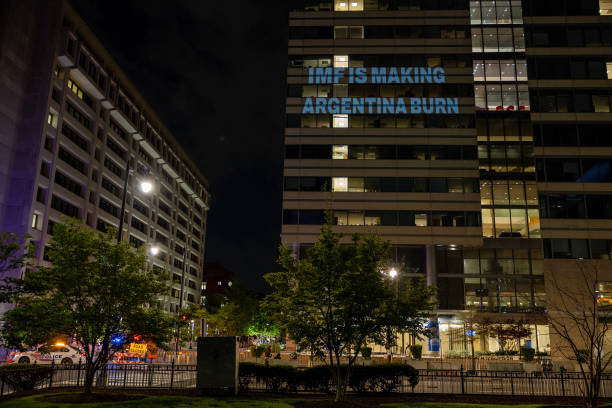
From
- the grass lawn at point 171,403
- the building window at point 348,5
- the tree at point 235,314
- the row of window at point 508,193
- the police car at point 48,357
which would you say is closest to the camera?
the grass lawn at point 171,403

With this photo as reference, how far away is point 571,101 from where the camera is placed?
5544cm

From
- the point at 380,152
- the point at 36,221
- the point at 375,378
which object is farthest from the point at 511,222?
the point at 36,221

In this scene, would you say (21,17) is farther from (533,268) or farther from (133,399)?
(533,268)

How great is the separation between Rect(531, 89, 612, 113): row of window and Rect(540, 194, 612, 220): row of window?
9386 mm

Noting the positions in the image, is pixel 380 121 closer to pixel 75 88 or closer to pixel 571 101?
pixel 571 101

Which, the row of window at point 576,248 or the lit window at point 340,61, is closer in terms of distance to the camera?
the row of window at point 576,248

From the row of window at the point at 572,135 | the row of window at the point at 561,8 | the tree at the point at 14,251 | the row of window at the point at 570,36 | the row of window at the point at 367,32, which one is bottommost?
the tree at the point at 14,251

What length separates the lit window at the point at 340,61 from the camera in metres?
59.3

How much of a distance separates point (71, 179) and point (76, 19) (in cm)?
2013

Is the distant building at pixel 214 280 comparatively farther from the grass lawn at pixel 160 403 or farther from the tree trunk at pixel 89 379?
the grass lawn at pixel 160 403

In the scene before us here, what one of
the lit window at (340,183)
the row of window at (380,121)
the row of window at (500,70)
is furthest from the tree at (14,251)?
the row of window at (500,70)

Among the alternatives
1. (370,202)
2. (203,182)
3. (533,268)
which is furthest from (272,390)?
(203,182)

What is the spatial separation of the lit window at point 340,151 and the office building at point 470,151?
0.38ft

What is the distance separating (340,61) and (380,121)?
8435 millimetres
